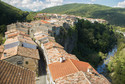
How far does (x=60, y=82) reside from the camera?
9.87m

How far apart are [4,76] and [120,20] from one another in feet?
507

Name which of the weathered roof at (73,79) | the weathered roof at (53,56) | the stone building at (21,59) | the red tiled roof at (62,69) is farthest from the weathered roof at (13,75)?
Answer: the stone building at (21,59)

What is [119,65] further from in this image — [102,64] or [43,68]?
[43,68]

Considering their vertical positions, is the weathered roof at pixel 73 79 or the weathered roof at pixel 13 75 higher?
the weathered roof at pixel 13 75

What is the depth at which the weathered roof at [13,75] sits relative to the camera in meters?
8.84

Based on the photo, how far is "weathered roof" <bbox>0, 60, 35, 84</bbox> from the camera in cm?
884

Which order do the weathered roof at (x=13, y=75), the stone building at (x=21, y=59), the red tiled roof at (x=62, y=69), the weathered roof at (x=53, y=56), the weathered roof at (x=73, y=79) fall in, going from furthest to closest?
the stone building at (x=21, y=59) → the weathered roof at (x=53, y=56) → the red tiled roof at (x=62, y=69) → the weathered roof at (x=73, y=79) → the weathered roof at (x=13, y=75)

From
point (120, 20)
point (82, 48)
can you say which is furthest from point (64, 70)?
point (120, 20)

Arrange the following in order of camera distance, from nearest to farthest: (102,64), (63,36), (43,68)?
(43,68) → (63,36) → (102,64)

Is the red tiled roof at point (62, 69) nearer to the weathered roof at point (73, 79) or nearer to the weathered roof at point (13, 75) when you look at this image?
the weathered roof at point (73, 79)

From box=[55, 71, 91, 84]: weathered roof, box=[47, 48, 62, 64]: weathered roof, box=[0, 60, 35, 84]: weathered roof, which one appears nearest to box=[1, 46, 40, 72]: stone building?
box=[47, 48, 62, 64]: weathered roof

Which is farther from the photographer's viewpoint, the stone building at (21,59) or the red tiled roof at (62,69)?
the stone building at (21,59)

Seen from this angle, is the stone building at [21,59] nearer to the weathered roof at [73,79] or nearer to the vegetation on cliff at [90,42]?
the weathered roof at [73,79]

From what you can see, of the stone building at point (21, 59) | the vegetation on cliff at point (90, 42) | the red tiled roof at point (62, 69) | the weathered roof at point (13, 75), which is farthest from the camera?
the vegetation on cliff at point (90, 42)
